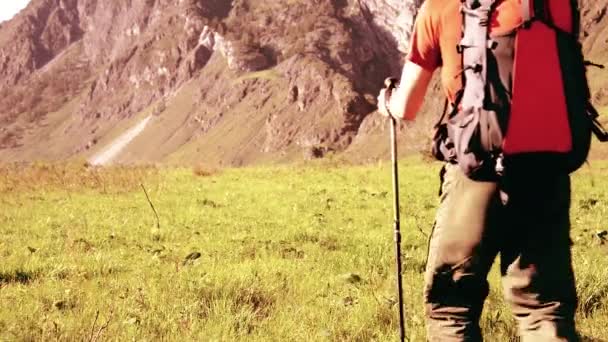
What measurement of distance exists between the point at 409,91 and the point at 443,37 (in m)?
0.40

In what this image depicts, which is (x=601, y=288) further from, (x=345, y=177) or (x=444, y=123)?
(x=345, y=177)

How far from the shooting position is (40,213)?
41.5 ft

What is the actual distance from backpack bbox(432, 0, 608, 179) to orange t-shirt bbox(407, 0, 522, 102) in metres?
0.07

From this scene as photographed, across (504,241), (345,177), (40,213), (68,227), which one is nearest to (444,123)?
(504,241)

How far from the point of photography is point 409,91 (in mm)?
3381

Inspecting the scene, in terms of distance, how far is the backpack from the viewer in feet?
9.09

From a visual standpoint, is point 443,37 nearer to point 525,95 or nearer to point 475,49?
point 475,49

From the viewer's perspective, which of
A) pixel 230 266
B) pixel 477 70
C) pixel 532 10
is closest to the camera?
pixel 532 10

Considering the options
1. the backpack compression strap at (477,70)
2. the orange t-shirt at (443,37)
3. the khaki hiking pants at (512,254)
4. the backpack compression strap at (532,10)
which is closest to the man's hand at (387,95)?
the orange t-shirt at (443,37)

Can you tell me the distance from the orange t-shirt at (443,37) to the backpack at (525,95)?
7cm

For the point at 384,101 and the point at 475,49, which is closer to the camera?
the point at 475,49

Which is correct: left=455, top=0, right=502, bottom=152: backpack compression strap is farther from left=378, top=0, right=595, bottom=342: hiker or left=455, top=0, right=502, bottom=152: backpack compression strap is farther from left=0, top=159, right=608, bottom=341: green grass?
left=0, top=159, right=608, bottom=341: green grass

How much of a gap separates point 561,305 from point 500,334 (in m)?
1.65

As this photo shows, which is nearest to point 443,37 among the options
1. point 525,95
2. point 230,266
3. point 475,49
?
point 475,49
